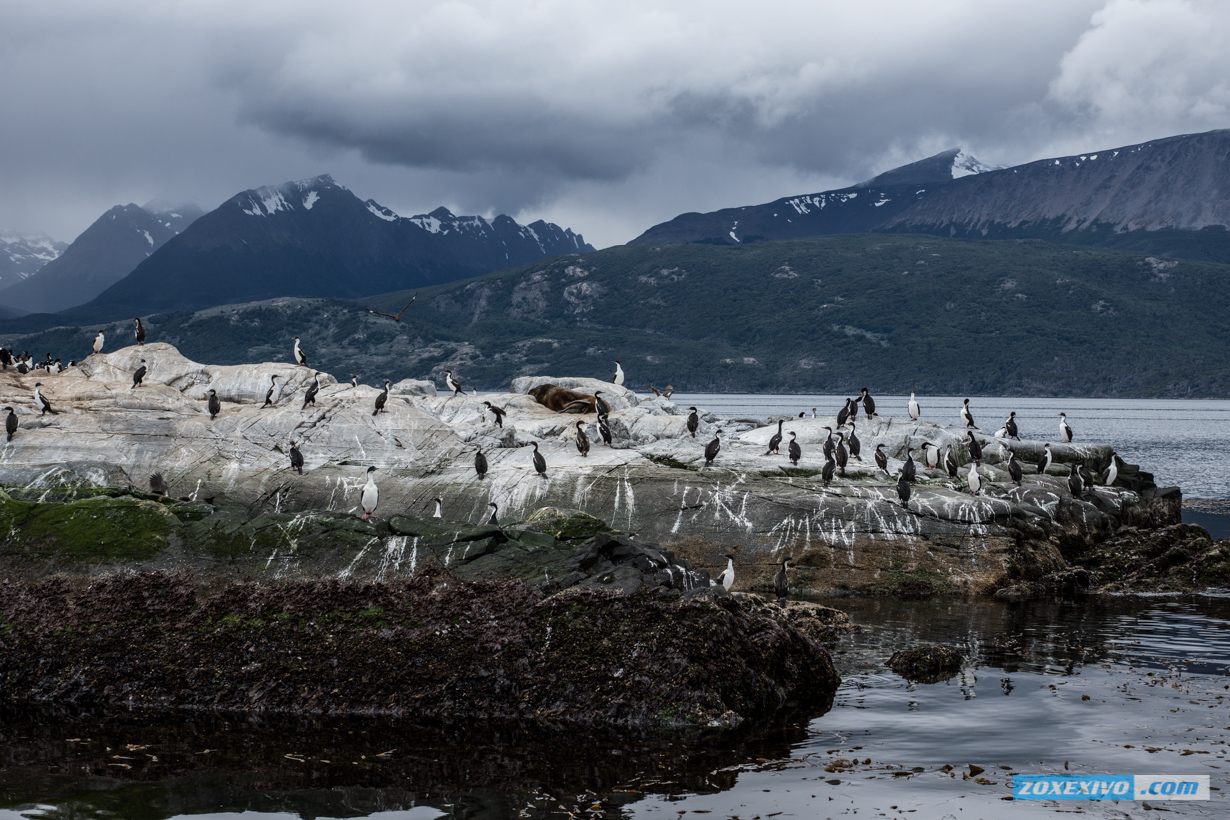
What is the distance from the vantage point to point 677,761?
10031 mm

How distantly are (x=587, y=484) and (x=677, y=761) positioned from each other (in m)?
13.3

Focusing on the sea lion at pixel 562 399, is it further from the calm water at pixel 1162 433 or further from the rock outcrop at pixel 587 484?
the calm water at pixel 1162 433

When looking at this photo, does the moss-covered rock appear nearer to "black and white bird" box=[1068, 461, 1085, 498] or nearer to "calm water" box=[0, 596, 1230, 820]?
"calm water" box=[0, 596, 1230, 820]

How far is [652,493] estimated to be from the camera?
901 inches

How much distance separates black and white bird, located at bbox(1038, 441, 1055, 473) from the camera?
2886 cm

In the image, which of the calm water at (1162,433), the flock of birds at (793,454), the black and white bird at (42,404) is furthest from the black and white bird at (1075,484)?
the black and white bird at (42,404)

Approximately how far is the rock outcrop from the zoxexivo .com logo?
12.0 meters

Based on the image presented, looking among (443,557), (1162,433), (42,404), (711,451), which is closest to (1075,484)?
(711,451)

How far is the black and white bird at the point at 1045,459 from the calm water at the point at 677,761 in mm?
16072

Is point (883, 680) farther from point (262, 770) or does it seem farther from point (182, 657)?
point (182, 657)

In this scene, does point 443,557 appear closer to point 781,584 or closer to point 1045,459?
point 781,584

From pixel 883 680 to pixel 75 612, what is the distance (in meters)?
11.5

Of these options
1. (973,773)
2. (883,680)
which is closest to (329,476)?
(883,680)

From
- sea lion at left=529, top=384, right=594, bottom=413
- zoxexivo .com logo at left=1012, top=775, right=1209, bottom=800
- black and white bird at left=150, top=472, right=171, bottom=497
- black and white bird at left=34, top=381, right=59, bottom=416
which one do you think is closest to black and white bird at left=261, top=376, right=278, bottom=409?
black and white bird at left=150, top=472, right=171, bottom=497
